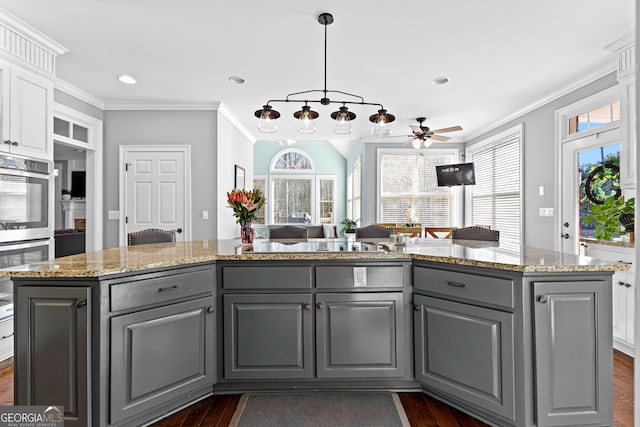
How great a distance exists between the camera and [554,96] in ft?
14.9

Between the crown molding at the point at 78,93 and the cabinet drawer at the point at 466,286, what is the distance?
4550 mm

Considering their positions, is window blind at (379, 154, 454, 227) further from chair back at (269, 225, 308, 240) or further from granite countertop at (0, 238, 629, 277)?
granite countertop at (0, 238, 629, 277)

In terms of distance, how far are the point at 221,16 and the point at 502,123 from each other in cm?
491

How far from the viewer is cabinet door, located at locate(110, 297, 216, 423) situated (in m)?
1.76

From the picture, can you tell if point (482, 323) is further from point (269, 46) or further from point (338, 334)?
point (269, 46)

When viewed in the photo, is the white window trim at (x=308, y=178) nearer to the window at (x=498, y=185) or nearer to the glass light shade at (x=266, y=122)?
the window at (x=498, y=185)

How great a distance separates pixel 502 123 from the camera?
5879 mm

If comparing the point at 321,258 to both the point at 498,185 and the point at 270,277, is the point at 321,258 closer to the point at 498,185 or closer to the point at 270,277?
the point at 270,277

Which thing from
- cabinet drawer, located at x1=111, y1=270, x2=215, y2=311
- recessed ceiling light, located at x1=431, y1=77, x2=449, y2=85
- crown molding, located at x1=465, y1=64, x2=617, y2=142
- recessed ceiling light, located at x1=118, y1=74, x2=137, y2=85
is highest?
recessed ceiling light, located at x1=431, y1=77, x2=449, y2=85

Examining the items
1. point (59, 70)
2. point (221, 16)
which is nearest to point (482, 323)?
point (221, 16)

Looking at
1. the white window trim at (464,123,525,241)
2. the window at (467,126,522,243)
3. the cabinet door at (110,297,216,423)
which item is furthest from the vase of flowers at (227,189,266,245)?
the window at (467,126,522,243)

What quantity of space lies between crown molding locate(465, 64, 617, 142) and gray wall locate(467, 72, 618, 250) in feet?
0.14

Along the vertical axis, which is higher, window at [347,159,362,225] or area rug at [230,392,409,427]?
window at [347,159,362,225]

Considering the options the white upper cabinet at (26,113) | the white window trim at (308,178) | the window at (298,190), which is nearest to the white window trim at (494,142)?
the window at (298,190)
